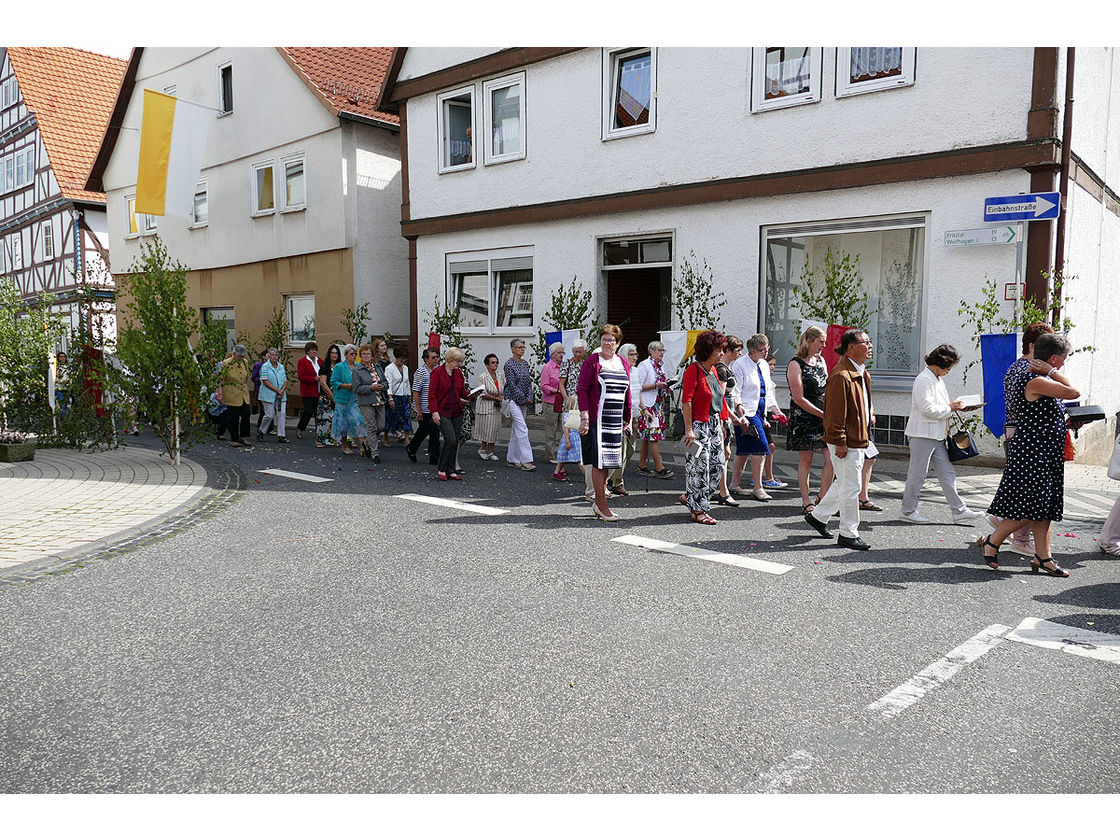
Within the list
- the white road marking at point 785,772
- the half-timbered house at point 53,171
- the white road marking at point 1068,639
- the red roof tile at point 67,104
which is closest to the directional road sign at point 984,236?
the white road marking at point 1068,639

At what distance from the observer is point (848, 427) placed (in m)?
7.17

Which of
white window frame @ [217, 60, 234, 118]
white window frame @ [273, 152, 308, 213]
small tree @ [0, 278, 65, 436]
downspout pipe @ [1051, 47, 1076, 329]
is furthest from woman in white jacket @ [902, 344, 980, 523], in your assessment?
white window frame @ [217, 60, 234, 118]

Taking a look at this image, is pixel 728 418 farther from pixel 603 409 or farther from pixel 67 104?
pixel 67 104

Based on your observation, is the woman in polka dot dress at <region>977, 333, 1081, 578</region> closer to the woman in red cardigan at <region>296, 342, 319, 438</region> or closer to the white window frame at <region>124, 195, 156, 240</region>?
the woman in red cardigan at <region>296, 342, 319, 438</region>

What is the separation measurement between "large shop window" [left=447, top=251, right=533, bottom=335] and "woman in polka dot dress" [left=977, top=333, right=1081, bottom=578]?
1149 cm

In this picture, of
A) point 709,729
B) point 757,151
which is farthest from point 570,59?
point 709,729

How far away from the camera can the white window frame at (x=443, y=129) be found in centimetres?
1784

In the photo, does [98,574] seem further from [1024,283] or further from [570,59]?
[570,59]

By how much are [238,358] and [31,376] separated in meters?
3.06

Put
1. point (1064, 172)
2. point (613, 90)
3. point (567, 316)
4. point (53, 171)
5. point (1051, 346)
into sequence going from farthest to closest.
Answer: point (53, 171) → point (613, 90) → point (567, 316) → point (1064, 172) → point (1051, 346)

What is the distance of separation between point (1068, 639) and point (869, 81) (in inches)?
375

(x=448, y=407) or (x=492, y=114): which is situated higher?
(x=492, y=114)

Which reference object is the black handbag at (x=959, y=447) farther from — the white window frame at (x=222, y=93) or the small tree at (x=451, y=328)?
the white window frame at (x=222, y=93)

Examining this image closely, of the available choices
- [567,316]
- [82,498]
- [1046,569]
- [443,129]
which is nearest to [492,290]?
[567,316]
